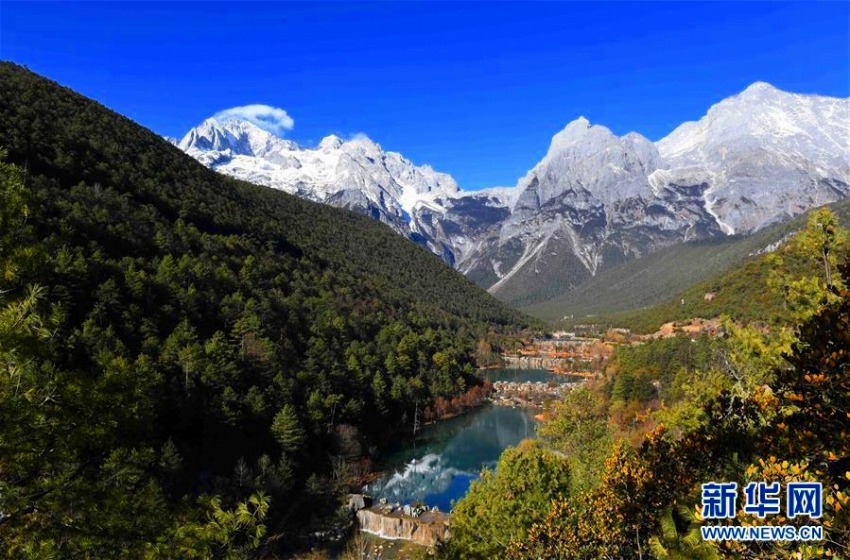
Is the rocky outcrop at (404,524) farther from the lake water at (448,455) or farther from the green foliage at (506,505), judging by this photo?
the green foliage at (506,505)

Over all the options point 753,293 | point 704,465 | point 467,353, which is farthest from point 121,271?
point 753,293

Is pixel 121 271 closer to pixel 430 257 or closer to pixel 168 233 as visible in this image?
pixel 168 233

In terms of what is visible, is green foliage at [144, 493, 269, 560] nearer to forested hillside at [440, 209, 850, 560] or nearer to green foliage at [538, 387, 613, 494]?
forested hillside at [440, 209, 850, 560]

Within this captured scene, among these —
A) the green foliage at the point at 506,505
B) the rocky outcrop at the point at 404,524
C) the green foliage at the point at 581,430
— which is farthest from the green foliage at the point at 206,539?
the rocky outcrop at the point at 404,524

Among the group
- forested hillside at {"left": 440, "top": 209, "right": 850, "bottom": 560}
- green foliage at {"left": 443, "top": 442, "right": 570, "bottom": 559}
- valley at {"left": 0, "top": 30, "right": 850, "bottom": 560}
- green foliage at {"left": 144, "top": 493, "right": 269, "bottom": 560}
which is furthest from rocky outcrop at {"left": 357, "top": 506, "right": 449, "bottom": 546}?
green foliage at {"left": 144, "top": 493, "right": 269, "bottom": 560}

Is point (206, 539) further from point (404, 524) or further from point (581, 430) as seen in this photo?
point (404, 524)

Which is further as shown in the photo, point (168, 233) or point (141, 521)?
point (168, 233)
